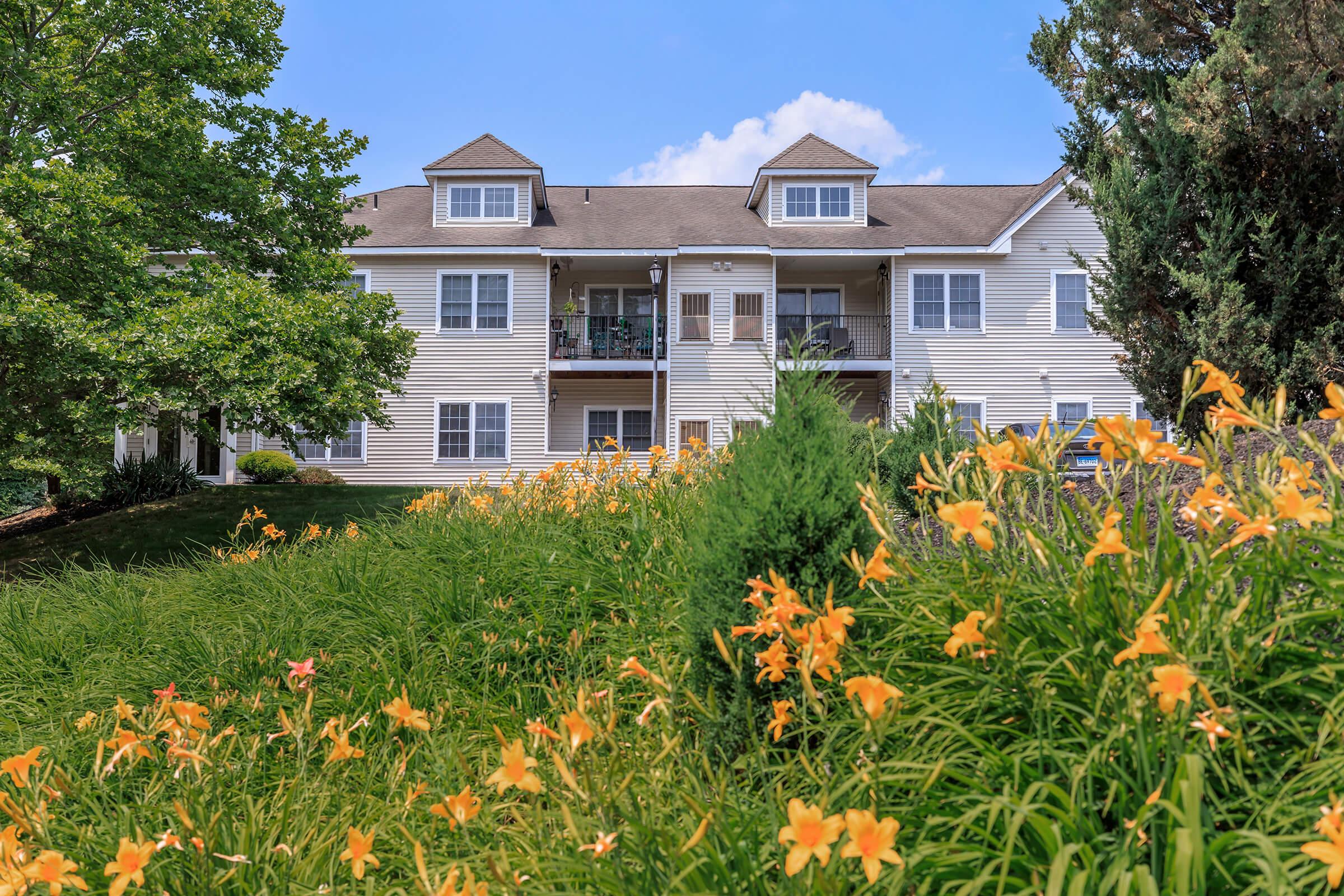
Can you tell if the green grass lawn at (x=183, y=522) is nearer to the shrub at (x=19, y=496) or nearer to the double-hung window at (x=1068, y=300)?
the shrub at (x=19, y=496)

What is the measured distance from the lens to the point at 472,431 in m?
20.3

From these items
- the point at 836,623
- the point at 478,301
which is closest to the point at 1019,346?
the point at 478,301

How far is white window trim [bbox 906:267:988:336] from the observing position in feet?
66.5

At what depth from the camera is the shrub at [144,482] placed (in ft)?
54.4

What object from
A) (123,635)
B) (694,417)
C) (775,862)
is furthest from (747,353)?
(775,862)

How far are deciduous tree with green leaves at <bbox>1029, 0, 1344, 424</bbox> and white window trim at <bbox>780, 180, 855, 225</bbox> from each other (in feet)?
40.1

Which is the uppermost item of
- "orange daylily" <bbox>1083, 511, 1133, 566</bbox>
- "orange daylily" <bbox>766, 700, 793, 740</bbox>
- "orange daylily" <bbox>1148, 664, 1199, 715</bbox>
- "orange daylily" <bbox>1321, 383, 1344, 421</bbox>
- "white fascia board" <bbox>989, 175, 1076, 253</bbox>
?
"white fascia board" <bbox>989, 175, 1076, 253</bbox>

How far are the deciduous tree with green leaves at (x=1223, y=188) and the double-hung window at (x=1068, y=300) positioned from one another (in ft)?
39.9

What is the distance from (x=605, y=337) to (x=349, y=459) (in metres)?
7.34

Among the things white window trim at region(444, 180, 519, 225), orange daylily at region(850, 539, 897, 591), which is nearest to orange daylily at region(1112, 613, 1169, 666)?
orange daylily at region(850, 539, 897, 591)

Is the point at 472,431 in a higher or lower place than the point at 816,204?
lower

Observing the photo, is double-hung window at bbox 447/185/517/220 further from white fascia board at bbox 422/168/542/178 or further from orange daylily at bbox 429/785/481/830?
orange daylily at bbox 429/785/481/830

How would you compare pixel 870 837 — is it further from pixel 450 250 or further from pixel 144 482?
pixel 450 250

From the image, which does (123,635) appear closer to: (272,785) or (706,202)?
(272,785)
